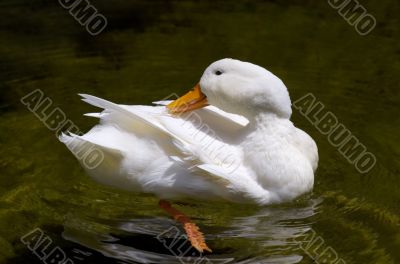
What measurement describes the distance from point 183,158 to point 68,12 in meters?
3.59

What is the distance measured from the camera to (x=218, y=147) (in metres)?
4.38

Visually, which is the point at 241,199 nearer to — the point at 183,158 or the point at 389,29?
the point at 183,158

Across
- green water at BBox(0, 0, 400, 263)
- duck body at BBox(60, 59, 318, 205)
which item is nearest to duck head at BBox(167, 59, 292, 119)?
duck body at BBox(60, 59, 318, 205)

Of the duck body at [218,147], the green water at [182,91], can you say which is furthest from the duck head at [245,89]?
the green water at [182,91]

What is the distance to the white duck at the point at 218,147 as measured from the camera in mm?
4285

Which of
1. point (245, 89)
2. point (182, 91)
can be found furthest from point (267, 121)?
point (182, 91)

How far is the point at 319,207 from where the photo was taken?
461 centimetres

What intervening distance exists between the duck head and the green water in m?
0.59

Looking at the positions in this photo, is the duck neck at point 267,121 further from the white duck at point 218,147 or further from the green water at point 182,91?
the green water at point 182,91

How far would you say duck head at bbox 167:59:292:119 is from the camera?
4379mm

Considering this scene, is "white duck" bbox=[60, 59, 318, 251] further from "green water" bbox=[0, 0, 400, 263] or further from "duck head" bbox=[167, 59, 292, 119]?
"green water" bbox=[0, 0, 400, 263]

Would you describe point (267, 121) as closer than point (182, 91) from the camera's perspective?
Yes

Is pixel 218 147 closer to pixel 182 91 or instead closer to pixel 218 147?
pixel 218 147

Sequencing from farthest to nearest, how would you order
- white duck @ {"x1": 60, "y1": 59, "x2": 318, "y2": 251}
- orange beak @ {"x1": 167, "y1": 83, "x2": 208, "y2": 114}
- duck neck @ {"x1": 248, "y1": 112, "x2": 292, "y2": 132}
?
orange beak @ {"x1": 167, "y1": 83, "x2": 208, "y2": 114}
duck neck @ {"x1": 248, "y1": 112, "x2": 292, "y2": 132}
white duck @ {"x1": 60, "y1": 59, "x2": 318, "y2": 251}
